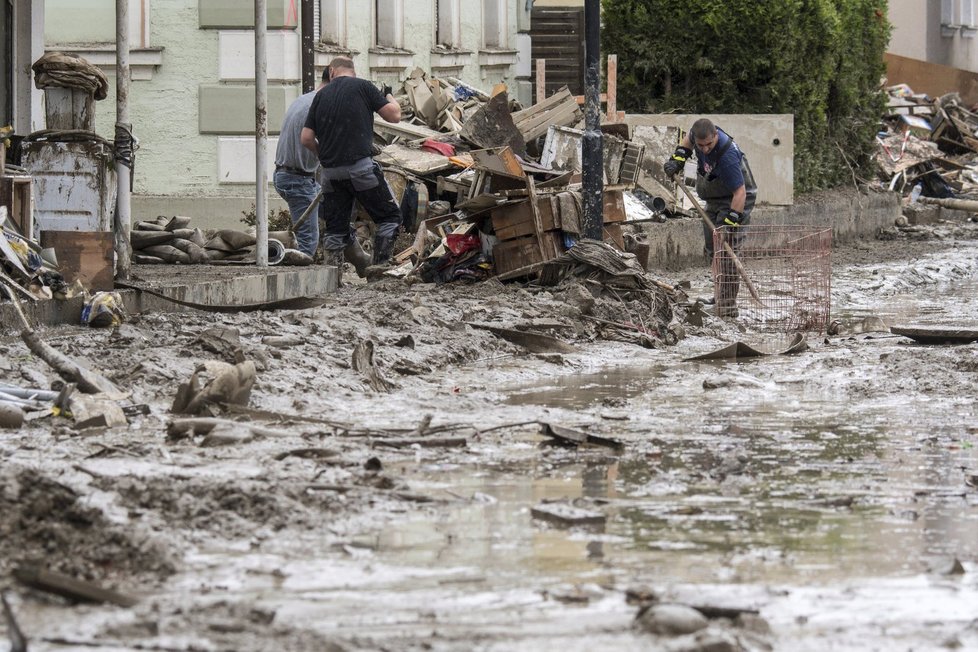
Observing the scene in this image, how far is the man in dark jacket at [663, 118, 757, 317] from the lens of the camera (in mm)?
12688

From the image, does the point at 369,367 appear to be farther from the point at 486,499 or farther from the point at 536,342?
the point at 486,499

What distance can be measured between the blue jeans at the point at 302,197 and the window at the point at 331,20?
4717 mm

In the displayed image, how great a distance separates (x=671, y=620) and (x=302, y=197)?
32.4ft

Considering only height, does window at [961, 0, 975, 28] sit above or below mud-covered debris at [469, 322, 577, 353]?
above

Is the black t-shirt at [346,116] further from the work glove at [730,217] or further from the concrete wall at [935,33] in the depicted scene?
the concrete wall at [935,33]

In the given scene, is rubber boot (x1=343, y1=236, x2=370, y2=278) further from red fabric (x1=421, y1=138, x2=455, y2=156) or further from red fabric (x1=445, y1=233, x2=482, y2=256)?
red fabric (x1=421, y1=138, x2=455, y2=156)

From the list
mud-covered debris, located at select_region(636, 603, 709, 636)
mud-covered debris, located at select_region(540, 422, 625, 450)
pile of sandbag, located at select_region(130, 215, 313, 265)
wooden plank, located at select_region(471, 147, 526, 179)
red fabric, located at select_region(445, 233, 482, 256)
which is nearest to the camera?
mud-covered debris, located at select_region(636, 603, 709, 636)

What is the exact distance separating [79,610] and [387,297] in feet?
25.7

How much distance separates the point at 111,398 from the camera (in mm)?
7164

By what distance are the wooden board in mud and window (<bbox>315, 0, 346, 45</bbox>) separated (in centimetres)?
900

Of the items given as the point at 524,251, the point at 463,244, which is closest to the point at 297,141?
the point at 463,244

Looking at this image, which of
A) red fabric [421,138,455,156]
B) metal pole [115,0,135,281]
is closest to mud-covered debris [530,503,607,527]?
metal pole [115,0,135,281]

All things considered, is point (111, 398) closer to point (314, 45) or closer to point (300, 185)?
point (300, 185)

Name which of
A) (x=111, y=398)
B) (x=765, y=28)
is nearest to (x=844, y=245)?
(x=765, y=28)
